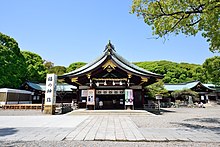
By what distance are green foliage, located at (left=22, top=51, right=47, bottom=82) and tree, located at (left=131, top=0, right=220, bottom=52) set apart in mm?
35746

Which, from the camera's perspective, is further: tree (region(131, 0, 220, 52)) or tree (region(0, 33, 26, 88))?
tree (region(0, 33, 26, 88))

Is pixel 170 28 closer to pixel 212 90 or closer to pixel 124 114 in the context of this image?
pixel 124 114

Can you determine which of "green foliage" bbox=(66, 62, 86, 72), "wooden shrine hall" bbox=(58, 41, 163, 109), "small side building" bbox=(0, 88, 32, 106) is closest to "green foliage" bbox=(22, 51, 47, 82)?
"small side building" bbox=(0, 88, 32, 106)

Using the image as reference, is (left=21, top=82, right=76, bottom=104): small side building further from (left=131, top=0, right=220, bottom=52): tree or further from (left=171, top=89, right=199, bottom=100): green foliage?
(left=131, top=0, right=220, bottom=52): tree

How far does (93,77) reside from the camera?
17609 mm

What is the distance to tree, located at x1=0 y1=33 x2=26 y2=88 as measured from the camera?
2686 centimetres

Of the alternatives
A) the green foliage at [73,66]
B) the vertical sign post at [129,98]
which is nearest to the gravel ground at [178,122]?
the vertical sign post at [129,98]

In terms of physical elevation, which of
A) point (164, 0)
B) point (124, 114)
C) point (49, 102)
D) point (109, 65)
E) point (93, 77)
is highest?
point (164, 0)

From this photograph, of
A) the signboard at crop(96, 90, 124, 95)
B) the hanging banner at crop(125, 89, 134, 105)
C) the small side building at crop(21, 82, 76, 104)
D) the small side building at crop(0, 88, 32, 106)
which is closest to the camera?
the hanging banner at crop(125, 89, 134, 105)

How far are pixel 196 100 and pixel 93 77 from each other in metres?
26.3

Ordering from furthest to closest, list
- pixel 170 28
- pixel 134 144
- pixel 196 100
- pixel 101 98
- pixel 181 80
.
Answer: pixel 181 80
pixel 196 100
pixel 101 98
pixel 170 28
pixel 134 144

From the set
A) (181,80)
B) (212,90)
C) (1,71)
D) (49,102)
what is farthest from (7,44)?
(181,80)

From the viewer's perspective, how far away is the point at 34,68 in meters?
39.4

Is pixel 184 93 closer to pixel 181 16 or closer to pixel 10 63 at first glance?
pixel 181 16
